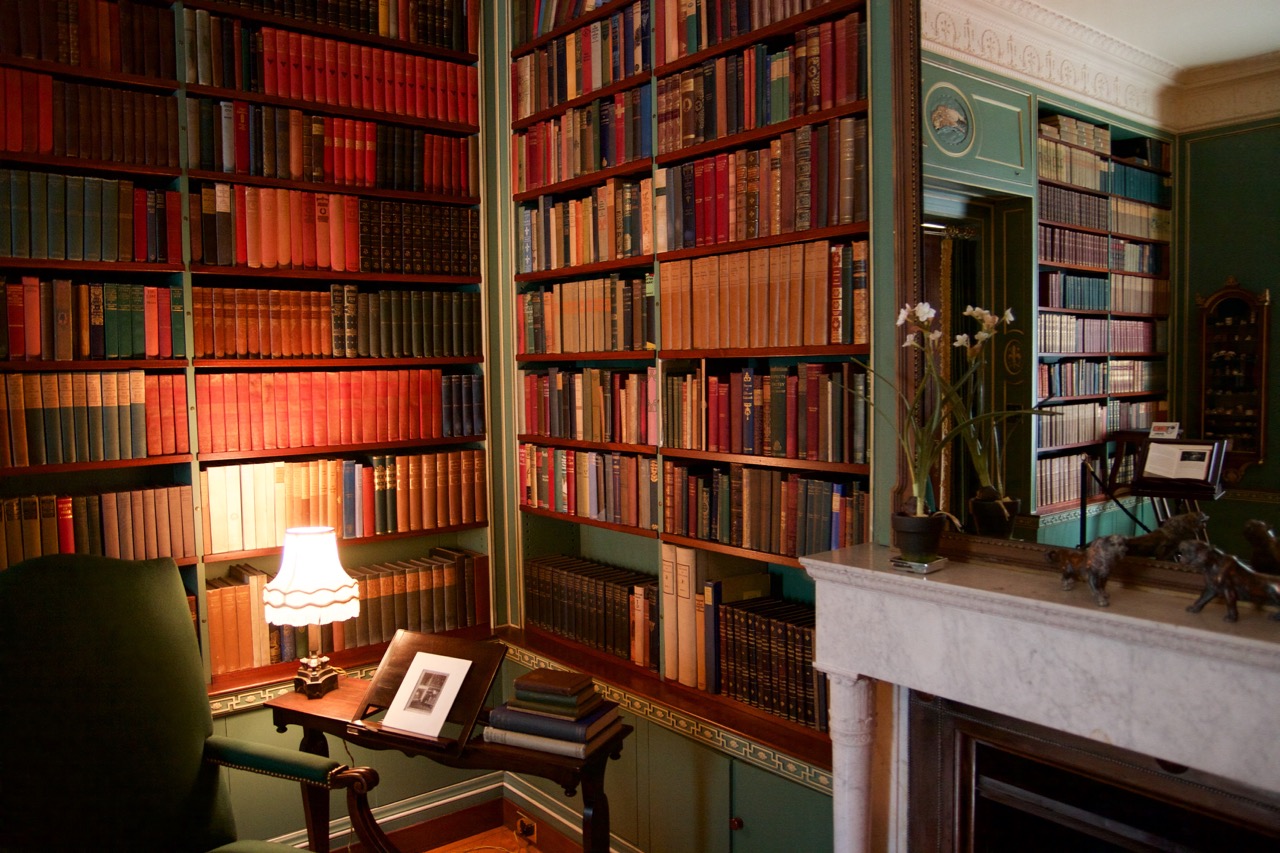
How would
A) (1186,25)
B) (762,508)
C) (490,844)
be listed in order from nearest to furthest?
(1186,25) → (762,508) → (490,844)

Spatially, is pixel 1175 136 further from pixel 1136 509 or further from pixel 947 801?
pixel 947 801

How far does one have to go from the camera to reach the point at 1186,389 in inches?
69.7

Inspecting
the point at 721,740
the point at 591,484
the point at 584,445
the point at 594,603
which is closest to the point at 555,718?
the point at 721,740

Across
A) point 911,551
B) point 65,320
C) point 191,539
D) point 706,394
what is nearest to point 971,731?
point 911,551

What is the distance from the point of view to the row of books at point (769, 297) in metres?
2.33

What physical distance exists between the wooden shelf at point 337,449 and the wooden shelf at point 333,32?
56.2 inches

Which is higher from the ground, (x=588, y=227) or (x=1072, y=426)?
(x=588, y=227)

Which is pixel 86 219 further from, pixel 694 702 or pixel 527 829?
pixel 527 829

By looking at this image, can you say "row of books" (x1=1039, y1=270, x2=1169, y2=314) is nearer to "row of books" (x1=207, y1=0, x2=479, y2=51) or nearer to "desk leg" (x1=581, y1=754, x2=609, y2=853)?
"desk leg" (x1=581, y1=754, x2=609, y2=853)

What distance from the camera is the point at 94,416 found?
2.81 m

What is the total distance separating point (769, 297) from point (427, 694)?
1432 mm

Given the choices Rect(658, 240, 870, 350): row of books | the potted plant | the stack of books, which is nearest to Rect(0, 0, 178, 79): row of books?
Rect(658, 240, 870, 350): row of books

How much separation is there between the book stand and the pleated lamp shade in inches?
8.4

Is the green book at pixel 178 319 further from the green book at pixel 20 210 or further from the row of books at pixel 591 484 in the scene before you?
the row of books at pixel 591 484
